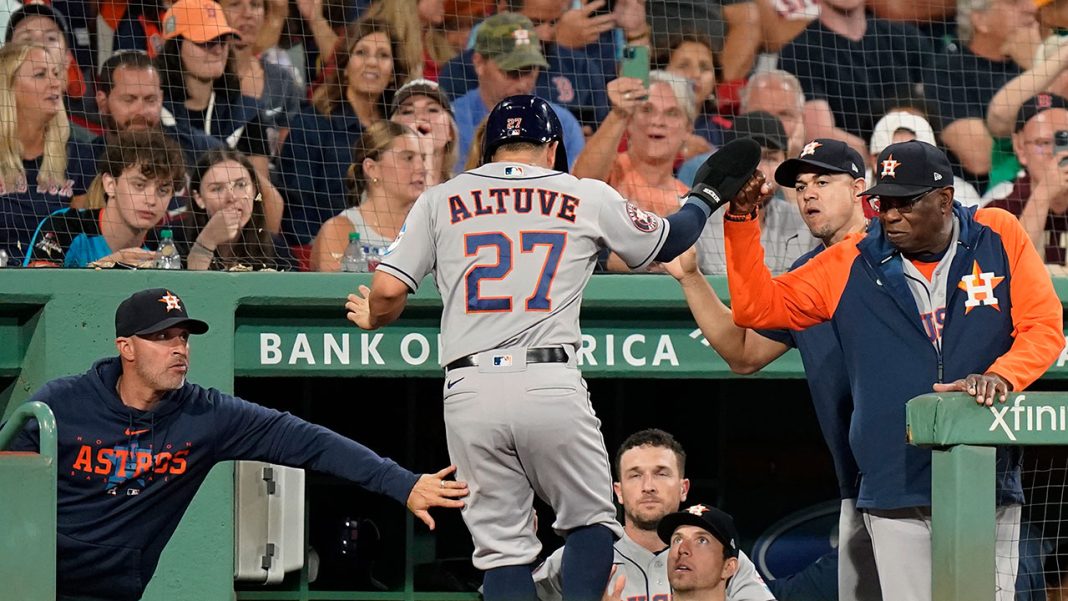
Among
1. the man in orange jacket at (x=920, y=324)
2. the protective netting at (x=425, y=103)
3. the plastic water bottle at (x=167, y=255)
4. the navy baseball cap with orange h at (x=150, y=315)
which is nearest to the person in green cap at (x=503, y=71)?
the protective netting at (x=425, y=103)

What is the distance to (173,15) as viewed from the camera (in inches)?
287

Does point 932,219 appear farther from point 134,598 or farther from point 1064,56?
point 1064,56

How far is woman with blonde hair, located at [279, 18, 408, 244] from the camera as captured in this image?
23.5 ft

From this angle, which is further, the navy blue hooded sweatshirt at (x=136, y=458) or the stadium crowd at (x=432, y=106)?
the stadium crowd at (x=432, y=106)

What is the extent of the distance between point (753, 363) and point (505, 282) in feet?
4.58

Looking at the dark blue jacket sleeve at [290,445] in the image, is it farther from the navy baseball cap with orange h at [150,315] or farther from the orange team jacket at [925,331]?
the orange team jacket at [925,331]

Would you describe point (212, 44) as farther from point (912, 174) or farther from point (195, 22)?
point (912, 174)

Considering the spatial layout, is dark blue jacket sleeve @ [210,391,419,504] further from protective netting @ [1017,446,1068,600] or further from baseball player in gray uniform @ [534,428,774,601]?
protective netting @ [1017,446,1068,600]

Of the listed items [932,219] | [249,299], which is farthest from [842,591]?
[249,299]

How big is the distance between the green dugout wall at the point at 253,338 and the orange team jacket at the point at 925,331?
215 cm

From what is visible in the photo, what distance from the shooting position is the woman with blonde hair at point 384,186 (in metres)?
7.00

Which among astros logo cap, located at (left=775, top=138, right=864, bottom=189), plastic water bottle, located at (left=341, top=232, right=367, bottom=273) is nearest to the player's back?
astros logo cap, located at (left=775, top=138, right=864, bottom=189)

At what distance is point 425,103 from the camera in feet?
23.6

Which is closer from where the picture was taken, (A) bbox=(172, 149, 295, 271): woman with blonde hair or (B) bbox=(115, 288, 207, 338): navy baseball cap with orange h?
(B) bbox=(115, 288, 207, 338): navy baseball cap with orange h
